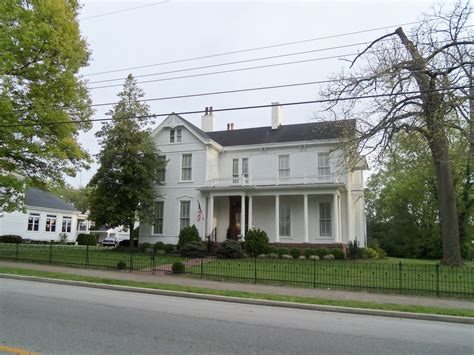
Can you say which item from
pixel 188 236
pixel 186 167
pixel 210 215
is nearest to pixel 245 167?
pixel 186 167

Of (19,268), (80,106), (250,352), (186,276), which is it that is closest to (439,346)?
(250,352)

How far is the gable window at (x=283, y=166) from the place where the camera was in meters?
27.0

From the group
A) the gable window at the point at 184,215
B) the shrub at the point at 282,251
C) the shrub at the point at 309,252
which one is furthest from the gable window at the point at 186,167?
the shrub at the point at 309,252

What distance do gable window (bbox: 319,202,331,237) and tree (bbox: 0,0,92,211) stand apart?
1583 centimetres

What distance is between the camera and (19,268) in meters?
16.1

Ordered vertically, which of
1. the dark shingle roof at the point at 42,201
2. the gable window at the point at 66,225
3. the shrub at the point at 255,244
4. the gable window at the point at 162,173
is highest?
the gable window at the point at 162,173

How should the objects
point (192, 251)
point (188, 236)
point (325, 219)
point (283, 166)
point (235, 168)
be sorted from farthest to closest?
point (235, 168)
point (283, 166)
point (325, 219)
point (188, 236)
point (192, 251)

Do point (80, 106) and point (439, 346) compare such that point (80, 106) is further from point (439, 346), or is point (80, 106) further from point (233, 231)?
point (439, 346)

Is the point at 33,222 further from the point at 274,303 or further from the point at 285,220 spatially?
Answer: the point at 274,303

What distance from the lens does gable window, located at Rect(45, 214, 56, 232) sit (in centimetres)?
4263

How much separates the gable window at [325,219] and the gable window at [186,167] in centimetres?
986

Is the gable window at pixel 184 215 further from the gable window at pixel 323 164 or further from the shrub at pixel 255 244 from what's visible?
the gable window at pixel 323 164

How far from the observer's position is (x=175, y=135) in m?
28.9

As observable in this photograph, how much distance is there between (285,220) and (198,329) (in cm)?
1993
